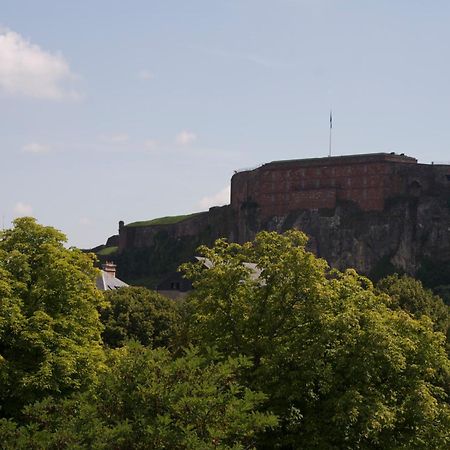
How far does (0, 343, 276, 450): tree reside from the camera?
54.3ft

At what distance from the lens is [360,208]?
10244 centimetres

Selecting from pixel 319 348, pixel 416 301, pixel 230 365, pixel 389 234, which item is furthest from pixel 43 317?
pixel 389 234

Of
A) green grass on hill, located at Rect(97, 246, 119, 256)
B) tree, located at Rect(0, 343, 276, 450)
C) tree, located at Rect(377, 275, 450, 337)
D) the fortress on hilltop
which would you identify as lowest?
tree, located at Rect(0, 343, 276, 450)

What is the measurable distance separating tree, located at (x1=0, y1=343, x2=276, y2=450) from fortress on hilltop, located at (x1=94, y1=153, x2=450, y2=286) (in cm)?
8183

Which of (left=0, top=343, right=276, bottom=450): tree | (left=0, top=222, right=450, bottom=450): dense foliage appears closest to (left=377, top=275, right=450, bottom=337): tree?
(left=0, top=222, right=450, bottom=450): dense foliage

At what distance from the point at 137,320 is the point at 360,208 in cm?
5315

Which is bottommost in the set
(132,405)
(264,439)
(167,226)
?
(264,439)

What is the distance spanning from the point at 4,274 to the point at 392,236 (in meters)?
79.2

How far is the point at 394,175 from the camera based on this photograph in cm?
10069

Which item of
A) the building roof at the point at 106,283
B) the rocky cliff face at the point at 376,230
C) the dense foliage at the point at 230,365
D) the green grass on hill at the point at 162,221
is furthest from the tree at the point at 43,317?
the green grass on hill at the point at 162,221

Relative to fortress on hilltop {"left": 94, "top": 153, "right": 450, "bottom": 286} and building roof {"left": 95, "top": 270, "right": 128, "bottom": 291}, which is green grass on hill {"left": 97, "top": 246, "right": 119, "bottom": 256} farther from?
building roof {"left": 95, "top": 270, "right": 128, "bottom": 291}

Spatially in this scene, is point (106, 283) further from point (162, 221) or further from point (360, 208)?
point (162, 221)

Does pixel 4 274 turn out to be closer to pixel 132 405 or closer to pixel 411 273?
pixel 132 405

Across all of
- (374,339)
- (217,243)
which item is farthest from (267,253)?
(374,339)
